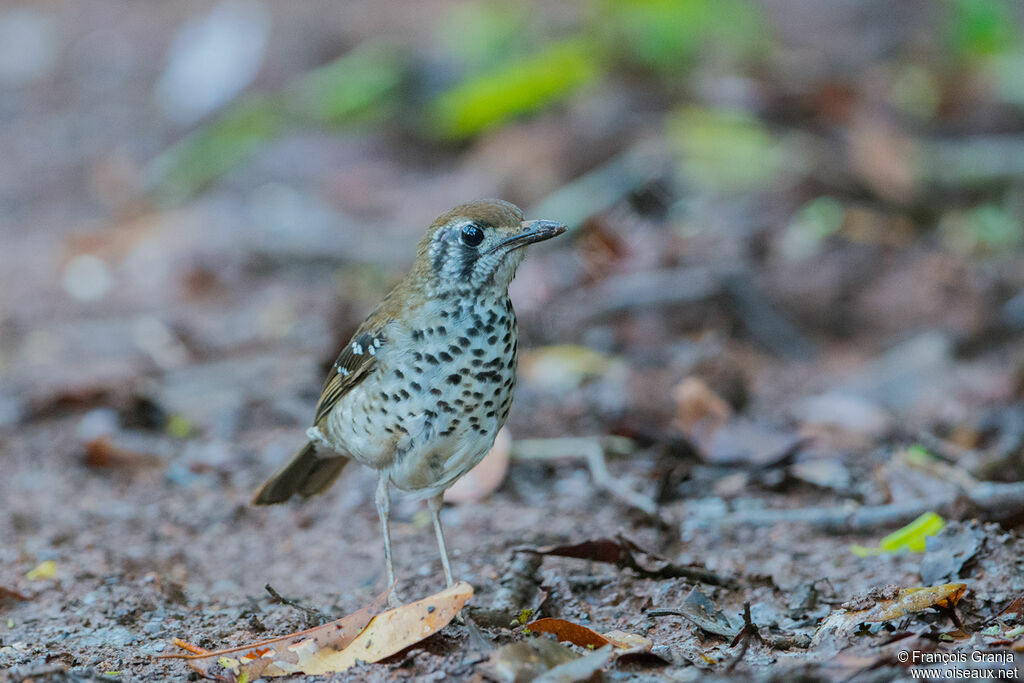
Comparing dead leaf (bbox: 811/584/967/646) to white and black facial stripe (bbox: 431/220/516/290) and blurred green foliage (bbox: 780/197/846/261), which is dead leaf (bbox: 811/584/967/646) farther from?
blurred green foliage (bbox: 780/197/846/261)

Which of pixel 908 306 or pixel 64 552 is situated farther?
pixel 908 306

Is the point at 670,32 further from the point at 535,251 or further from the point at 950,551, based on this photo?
the point at 950,551

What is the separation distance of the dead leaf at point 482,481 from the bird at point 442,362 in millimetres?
935

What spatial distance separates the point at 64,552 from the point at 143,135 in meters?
7.61

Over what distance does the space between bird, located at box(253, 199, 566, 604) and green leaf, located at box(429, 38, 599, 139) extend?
Result: 5.20 m

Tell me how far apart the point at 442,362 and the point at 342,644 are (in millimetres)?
955

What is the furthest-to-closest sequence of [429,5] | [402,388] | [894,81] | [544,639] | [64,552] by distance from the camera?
1. [429,5]
2. [894,81]
3. [64,552]
4. [402,388]
5. [544,639]

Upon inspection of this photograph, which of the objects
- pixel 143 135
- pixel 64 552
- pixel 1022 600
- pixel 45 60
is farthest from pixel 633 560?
pixel 45 60

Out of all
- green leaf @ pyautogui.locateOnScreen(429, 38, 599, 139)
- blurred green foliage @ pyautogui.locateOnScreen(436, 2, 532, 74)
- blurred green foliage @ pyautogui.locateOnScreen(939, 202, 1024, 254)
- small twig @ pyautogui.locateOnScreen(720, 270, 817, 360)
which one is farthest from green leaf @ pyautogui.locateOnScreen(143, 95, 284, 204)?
blurred green foliage @ pyautogui.locateOnScreen(939, 202, 1024, 254)

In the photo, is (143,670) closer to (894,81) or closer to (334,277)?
(334,277)

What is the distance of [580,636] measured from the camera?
325 cm

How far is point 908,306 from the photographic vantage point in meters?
6.57

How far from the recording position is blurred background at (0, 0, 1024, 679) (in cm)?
511

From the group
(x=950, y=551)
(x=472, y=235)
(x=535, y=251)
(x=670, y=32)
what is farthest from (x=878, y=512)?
(x=670, y=32)
